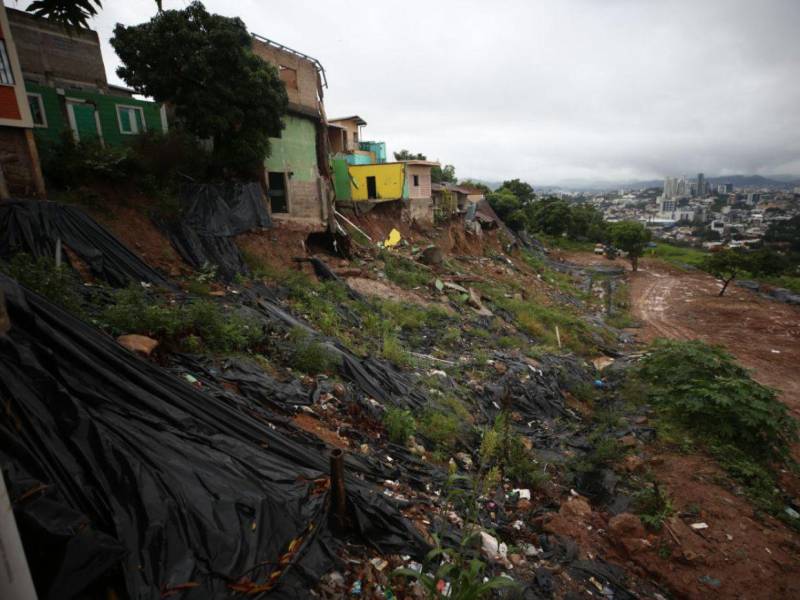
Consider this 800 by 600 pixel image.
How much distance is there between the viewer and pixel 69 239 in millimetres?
6770

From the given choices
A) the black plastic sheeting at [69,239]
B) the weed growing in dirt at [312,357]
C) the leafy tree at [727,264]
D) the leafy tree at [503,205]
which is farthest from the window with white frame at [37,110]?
the leafy tree at [727,264]

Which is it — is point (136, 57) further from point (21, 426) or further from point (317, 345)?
point (21, 426)

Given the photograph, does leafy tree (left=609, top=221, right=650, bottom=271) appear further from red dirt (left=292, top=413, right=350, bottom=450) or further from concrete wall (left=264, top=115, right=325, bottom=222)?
red dirt (left=292, top=413, right=350, bottom=450)

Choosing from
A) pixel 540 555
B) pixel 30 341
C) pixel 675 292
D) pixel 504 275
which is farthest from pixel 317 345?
pixel 675 292

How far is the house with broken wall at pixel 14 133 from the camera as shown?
24.7ft

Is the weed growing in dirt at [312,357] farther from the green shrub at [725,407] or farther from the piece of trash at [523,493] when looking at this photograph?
the green shrub at [725,407]

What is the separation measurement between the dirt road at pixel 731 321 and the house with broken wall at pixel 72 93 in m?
19.0

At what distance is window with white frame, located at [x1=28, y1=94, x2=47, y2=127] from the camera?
10.5 metres

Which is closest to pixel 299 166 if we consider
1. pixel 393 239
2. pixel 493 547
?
pixel 393 239

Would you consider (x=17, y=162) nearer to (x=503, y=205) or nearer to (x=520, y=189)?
(x=503, y=205)

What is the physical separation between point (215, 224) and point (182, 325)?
556 cm

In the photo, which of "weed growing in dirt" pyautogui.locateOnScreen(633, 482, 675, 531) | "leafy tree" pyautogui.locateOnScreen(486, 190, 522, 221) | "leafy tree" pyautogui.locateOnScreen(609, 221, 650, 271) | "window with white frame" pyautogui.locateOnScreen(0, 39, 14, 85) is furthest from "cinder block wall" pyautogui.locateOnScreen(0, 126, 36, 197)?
"leafy tree" pyautogui.locateOnScreen(609, 221, 650, 271)

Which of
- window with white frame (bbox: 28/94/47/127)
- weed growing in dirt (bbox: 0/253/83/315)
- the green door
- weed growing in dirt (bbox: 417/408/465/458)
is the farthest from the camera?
the green door

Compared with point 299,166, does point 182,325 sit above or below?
below
